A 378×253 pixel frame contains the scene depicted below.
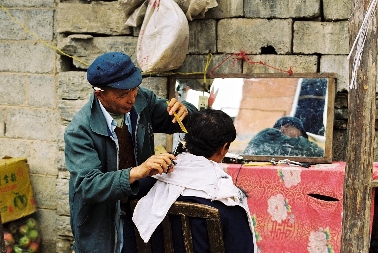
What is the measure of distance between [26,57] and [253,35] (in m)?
2.15

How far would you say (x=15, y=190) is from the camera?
547 centimetres

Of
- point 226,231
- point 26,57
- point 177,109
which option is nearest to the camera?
point 226,231

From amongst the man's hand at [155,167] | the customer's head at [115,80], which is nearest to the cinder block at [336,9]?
the customer's head at [115,80]

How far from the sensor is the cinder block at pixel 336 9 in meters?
4.58

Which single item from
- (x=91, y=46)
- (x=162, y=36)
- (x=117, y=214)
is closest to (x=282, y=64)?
(x=162, y=36)

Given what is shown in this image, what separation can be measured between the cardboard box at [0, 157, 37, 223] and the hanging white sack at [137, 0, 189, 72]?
1688 mm

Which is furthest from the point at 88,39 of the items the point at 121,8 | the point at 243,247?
the point at 243,247

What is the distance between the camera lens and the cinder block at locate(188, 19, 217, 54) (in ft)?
15.9

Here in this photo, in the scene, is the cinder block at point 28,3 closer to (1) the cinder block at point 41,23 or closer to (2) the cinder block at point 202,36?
(1) the cinder block at point 41,23

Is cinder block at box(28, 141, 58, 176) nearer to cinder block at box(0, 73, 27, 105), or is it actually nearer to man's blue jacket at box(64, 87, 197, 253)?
cinder block at box(0, 73, 27, 105)

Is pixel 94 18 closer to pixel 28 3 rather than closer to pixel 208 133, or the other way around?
pixel 28 3

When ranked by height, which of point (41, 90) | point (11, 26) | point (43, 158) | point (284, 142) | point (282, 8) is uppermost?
point (282, 8)

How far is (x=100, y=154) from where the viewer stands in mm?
2965

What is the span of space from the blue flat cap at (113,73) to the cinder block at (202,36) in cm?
205
